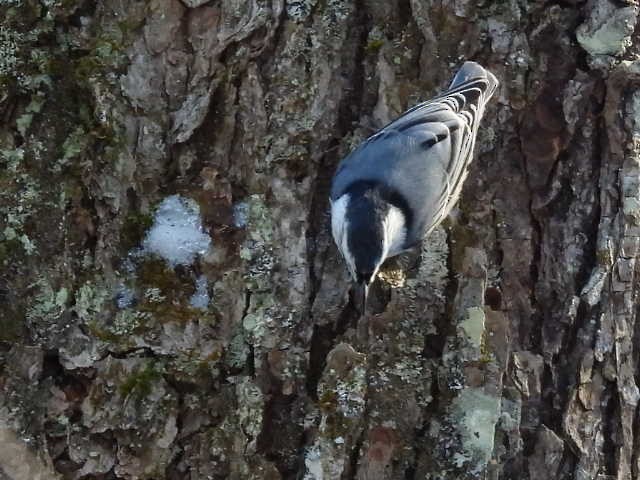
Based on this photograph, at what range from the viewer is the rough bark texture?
1646mm

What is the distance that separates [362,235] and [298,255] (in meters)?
0.15

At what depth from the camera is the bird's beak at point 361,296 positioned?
172 cm

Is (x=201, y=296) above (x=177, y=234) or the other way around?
the other way around

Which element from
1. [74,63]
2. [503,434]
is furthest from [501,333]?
[74,63]

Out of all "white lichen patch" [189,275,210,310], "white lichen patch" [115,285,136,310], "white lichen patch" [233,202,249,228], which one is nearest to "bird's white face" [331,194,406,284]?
"white lichen patch" [233,202,249,228]

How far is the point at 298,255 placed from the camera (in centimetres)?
179

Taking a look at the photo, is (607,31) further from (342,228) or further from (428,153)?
(342,228)

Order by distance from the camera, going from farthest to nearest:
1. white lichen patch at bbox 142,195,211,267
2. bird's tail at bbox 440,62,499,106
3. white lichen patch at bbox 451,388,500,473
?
bird's tail at bbox 440,62,499,106 < white lichen patch at bbox 142,195,211,267 < white lichen patch at bbox 451,388,500,473

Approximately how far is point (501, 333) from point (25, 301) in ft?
3.40

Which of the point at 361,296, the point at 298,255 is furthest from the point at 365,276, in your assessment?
the point at 298,255

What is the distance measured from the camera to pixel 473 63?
1.92m

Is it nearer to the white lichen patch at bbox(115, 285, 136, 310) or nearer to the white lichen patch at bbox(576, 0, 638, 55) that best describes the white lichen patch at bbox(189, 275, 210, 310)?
the white lichen patch at bbox(115, 285, 136, 310)

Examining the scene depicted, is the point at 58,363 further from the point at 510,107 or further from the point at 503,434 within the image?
the point at 510,107

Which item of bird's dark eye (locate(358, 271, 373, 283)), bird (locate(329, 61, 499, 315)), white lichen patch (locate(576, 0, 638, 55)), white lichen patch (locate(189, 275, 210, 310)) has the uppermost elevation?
white lichen patch (locate(576, 0, 638, 55))
